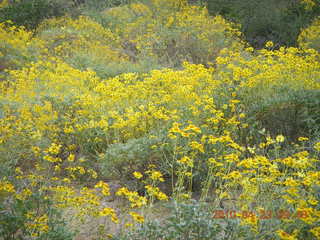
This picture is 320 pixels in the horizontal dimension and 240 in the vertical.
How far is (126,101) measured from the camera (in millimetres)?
4672

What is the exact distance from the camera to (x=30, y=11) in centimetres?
960

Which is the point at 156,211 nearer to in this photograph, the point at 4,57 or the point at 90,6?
the point at 4,57

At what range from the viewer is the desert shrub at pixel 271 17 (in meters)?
9.38

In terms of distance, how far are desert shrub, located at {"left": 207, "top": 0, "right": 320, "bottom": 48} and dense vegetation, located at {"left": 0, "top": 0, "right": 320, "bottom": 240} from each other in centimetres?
18

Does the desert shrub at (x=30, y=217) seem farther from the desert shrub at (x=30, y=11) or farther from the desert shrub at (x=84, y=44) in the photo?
the desert shrub at (x=30, y=11)

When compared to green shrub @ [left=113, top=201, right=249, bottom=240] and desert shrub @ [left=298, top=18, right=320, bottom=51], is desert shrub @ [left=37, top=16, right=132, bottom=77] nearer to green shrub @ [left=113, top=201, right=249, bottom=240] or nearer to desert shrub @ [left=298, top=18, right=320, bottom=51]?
desert shrub @ [left=298, top=18, right=320, bottom=51]

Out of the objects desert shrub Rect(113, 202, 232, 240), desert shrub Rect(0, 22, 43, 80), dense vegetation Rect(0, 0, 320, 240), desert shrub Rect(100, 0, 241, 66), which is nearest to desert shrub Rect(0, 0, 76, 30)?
dense vegetation Rect(0, 0, 320, 240)

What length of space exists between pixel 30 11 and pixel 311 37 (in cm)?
649

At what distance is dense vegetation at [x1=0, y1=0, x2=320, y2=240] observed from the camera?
2.63 m

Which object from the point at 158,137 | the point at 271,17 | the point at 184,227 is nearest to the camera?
the point at 184,227

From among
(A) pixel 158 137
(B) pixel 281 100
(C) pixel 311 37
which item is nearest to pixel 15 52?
(A) pixel 158 137

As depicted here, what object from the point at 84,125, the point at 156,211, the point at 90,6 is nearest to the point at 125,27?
the point at 90,6

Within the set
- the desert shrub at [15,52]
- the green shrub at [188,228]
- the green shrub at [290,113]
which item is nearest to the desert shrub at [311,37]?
the green shrub at [290,113]

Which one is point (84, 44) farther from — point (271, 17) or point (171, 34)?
point (271, 17)
